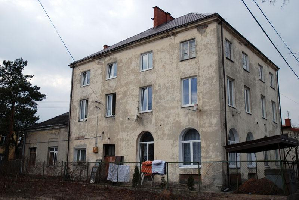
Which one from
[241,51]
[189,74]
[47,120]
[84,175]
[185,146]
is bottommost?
[84,175]

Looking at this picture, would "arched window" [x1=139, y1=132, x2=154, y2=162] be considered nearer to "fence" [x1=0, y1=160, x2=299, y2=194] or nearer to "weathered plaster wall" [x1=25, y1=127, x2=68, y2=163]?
"fence" [x1=0, y1=160, x2=299, y2=194]

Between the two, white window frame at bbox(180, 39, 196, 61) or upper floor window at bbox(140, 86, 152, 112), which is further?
upper floor window at bbox(140, 86, 152, 112)

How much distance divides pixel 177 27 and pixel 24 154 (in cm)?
1970

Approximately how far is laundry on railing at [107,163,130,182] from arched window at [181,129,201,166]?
3.63 metres

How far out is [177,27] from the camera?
20359 mm

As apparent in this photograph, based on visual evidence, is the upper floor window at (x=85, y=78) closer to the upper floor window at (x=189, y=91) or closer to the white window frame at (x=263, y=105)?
the upper floor window at (x=189, y=91)

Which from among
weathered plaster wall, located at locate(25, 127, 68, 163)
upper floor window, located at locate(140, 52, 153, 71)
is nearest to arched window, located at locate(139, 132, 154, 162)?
upper floor window, located at locate(140, 52, 153, 71)

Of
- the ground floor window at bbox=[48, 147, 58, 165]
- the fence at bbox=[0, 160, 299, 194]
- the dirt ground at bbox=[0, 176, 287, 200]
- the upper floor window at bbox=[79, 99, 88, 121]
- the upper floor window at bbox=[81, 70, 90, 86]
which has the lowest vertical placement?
the dirt ground at bbox=[0, 176, 287, 200]

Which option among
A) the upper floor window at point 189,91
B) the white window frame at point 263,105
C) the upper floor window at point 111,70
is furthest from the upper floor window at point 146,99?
the white window frame at point 263,105

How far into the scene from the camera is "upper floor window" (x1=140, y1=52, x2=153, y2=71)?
22.0 metres

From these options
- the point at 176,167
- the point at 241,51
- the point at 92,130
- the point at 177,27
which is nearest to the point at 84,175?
the point at 92,130

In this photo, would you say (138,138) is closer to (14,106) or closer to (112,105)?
(112,105)

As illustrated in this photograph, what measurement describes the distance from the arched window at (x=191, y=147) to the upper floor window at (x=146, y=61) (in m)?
5.71

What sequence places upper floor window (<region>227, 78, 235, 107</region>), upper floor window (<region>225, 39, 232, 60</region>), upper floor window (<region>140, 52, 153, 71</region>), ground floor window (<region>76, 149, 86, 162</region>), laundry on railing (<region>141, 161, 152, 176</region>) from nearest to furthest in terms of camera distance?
laundry on railing (<region>141, 161, 152, 176</region>) < upper floor window (<region>227, 78, 235, 107</region>) < upper floor window (<region>225, 39, 232, 60</region>) < upper floor window (<region>140, 52, 153, 71</region>) < ground floor window (<region>76, 149, 86, 162</region>)
